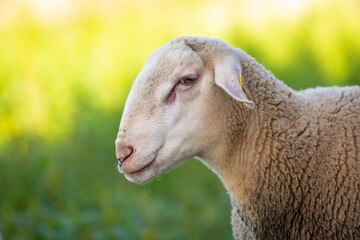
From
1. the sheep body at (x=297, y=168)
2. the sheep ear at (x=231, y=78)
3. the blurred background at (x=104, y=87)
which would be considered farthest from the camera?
the blurred background at (x=104, y=87)

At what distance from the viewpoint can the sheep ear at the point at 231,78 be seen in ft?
7.45

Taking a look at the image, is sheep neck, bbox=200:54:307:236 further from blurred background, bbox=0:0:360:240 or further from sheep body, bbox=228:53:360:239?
blurred background, bbox=0:0:360:240

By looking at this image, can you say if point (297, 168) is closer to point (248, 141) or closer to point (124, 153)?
point (248, 141)

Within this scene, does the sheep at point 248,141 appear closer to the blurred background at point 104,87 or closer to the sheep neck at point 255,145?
the sheep neck at point 255,145

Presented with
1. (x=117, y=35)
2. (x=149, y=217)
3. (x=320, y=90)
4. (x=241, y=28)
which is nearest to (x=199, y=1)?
(x=241, y=28)

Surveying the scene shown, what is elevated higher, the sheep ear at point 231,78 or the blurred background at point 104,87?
the blurred background at point 104,87

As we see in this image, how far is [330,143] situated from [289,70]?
188 inches

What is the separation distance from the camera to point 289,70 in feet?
23.2

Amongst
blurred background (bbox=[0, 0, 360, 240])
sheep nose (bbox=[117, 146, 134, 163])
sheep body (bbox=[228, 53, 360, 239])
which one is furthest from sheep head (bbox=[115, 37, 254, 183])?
blurred background (bbox=[0, 0, 360, 240])

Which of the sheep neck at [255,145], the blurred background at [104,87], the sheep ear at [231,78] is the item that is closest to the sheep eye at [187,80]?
the sheep ear at [231,78]

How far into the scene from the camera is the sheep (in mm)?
2383

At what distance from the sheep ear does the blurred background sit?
2504 mm

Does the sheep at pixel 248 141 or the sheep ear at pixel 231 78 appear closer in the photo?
the sheep ear at pixel 231 78

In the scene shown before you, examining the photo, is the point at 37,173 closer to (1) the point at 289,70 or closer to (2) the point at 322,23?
(1) the point at 289,70
